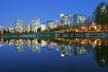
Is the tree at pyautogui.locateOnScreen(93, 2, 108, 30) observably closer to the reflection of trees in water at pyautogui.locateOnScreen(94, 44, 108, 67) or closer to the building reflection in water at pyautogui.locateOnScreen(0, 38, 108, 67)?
the building reflection in water at pyautogui.locateOnScreen(0, 38, 108, 67)

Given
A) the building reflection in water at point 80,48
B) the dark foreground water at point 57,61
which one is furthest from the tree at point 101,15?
the dark foreground water at point 57,61

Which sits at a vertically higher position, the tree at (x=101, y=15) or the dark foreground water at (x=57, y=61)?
the tree at (x=101, y=15)

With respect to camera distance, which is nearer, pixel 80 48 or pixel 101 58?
pixel 101 58

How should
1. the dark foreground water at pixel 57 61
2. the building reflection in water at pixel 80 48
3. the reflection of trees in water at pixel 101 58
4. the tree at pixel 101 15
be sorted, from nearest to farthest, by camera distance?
1. the dark foreground water at pixel 57 61
2. the reflection of trees in water at pixel 101 58
3. the building reflection in water at pixel 80 48
4. the tree at pixel 101 15

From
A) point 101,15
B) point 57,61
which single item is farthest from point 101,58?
point 101,15

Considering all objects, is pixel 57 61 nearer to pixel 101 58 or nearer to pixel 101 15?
pixel 101 58

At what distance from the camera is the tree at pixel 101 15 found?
11425 centimetres

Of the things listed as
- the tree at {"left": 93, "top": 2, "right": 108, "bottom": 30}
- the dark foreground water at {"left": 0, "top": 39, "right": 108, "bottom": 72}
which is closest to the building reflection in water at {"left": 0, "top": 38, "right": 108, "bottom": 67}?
the dark foreground water at {"left": 0, "top": 39, "right": 108, "bottom": 72}

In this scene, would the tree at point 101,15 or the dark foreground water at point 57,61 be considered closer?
the dark foreground water at point 57,61

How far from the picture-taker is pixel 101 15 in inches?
4518

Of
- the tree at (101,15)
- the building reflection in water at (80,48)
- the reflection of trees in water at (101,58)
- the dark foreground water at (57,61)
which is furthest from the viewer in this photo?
the tree at (101,15)

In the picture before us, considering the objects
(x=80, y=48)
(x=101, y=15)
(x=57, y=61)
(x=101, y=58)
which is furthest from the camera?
(x=101, y=15)

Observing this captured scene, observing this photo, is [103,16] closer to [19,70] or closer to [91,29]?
[91,29]

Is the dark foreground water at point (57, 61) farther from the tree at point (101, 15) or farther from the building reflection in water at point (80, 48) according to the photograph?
the tree at point (101, 15)
